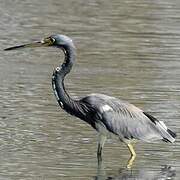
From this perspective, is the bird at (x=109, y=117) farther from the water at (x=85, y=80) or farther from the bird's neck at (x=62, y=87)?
the water at (x=85, y=80)

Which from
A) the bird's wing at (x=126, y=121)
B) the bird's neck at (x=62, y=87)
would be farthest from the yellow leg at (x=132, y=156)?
the bird's neck at (x=62, y=87)

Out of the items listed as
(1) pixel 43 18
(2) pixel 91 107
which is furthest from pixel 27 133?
(1) pixel 43 18

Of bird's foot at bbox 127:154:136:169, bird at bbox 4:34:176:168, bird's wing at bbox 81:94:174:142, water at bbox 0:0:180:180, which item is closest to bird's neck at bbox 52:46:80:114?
bird at bbox 4:34:176:168

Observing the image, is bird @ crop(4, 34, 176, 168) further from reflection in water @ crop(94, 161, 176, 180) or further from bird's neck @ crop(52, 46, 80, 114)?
reflection in water @ crop(94, 161, 176, 180)

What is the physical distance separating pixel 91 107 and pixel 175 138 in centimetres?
124

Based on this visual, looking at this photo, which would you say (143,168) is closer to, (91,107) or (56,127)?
(91,107)

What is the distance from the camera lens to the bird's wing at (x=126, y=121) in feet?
39.2

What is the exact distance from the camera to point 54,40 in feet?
39.9

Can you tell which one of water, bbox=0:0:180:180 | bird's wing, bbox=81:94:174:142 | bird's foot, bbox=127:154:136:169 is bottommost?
water, bbox=0:0:180:180

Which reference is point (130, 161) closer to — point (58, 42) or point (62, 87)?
point (62, 87)

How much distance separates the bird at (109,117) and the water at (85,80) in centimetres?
25

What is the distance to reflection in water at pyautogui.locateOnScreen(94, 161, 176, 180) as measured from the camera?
11273 mm

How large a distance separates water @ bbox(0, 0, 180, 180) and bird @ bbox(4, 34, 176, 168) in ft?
0.81

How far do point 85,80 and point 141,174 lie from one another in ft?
15.6
